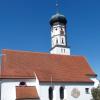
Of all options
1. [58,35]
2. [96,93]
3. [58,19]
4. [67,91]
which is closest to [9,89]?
[67,91]

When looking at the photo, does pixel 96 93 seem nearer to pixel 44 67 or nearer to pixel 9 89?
pixel 44 67

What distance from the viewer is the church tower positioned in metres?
63.2

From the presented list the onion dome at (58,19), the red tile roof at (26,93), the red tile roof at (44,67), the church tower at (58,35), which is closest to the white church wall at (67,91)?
the red tile roof at (44,67)

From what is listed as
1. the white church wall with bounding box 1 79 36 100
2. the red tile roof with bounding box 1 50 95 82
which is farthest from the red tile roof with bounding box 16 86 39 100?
the red tile roof with bounding box 1 50 95 82

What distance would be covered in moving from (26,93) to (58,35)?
27309mm

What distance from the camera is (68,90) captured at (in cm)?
4319

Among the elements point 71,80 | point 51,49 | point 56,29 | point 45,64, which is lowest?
point 71,80

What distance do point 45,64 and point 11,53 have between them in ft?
20.1

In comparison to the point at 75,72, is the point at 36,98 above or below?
below

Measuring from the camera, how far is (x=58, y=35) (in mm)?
64688

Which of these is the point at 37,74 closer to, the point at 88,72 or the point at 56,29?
the point at 88,72

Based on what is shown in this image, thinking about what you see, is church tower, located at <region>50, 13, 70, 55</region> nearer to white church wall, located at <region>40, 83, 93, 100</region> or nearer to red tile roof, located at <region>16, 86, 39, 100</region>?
white church wall, located at <region>40, 83, 93, 100</region>

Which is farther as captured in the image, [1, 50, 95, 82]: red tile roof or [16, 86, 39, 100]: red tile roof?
[1, 50, 95, 82]: red tile roof

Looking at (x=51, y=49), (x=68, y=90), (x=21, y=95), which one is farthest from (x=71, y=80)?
(x=51, y=49)
